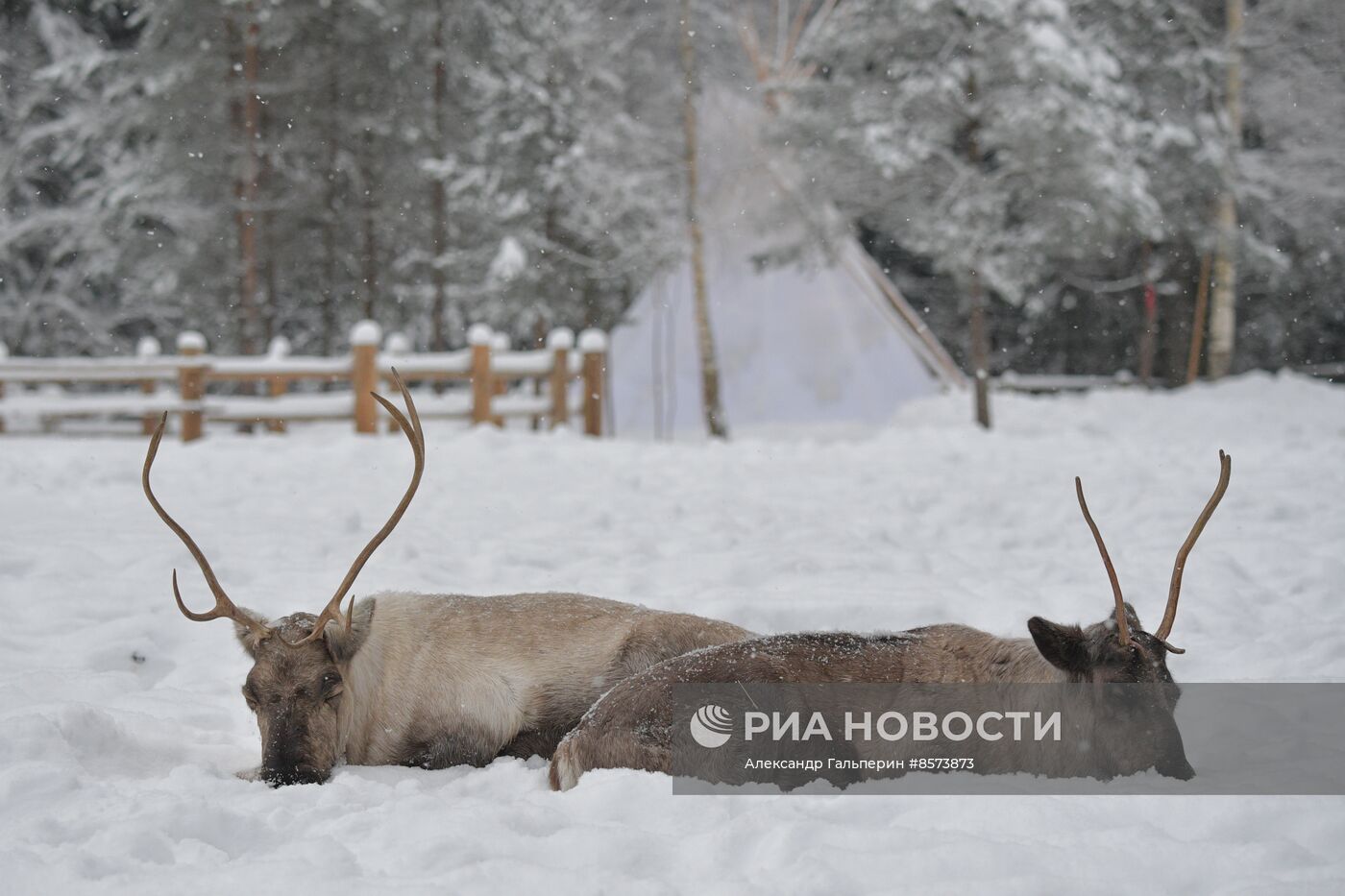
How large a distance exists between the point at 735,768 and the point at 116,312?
22874mm

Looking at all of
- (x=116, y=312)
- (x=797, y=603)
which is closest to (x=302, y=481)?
(x=797, y=603)

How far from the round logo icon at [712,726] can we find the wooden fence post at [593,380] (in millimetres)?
11019

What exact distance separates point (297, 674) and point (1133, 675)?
219cm

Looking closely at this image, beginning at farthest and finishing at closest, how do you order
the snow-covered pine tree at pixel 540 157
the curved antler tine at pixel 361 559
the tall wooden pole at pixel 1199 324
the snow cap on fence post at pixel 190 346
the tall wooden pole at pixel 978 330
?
1. the tall wooden pole at pixel 1199 324
2. the snow-covered pine tree at pixel 540 157
3. the tall wooden pole at pixel 978 330
4. the snow cap on fence post at pixel 190 346
5. the curved antler tine at pixel 361 559

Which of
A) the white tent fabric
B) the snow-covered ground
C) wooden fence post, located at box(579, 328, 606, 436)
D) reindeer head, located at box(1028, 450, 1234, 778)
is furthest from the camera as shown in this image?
the white tent fabric

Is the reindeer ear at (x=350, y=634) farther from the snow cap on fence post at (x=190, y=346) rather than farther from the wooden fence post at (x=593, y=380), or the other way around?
the snow cap on fence post at (x=190, y=346)

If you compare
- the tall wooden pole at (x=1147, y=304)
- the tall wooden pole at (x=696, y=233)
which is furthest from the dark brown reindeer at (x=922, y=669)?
the tall wooden pole at (x=1147, y=304)

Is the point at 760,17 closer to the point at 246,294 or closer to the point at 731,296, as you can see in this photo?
the point at 731,296

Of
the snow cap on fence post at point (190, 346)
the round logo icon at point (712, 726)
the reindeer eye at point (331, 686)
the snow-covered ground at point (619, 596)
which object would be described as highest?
the snow cap on fence post at point (190, 346)

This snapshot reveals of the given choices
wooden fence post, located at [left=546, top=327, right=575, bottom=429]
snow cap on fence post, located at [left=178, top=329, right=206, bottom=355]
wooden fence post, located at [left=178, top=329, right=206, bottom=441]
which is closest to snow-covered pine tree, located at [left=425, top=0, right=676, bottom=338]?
wooden fence post, located at [left=546, top=327, right=575, bottom=429]

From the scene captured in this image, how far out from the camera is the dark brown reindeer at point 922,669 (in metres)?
2.85

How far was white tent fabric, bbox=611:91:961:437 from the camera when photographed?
16.5 metres

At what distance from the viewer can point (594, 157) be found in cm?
1720

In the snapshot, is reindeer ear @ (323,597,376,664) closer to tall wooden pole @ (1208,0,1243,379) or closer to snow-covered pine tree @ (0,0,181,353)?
tall wooden pole @ (1208,0,1243,379)
